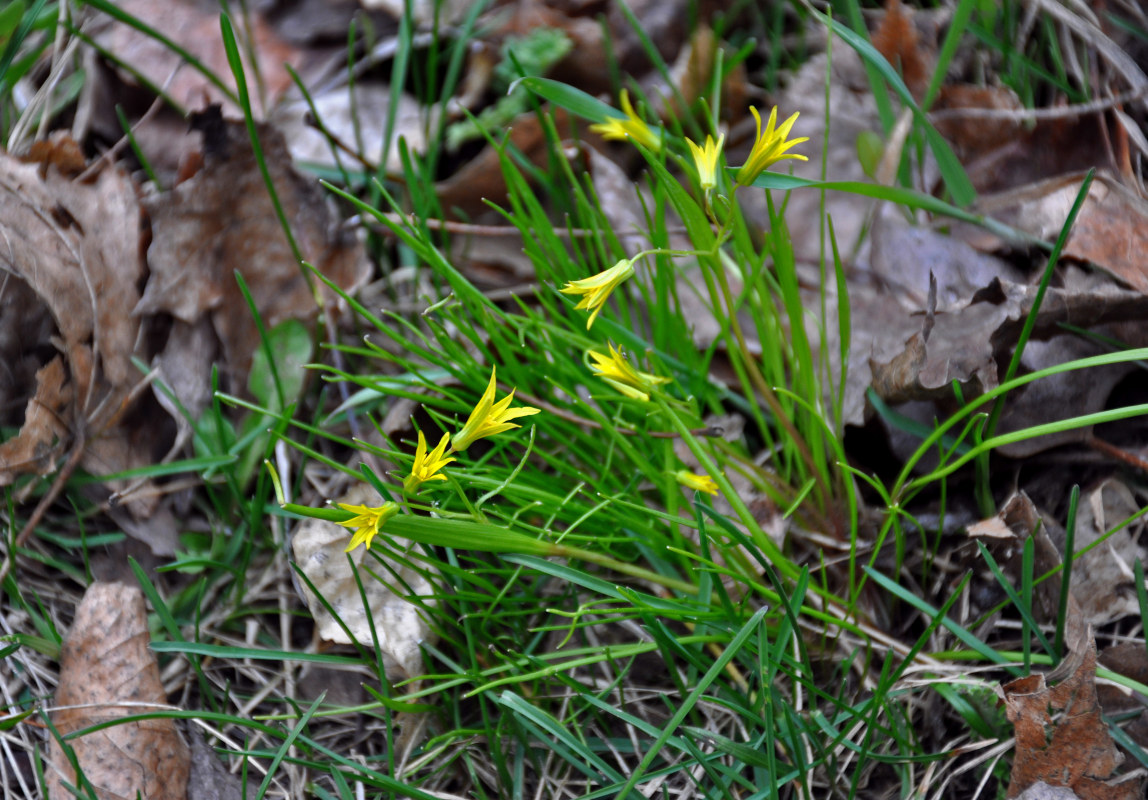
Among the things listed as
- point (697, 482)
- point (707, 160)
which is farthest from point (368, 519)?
point (707, 160)

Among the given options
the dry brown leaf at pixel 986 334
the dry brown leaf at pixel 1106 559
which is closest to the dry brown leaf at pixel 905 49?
the dry brown leaf at pixel 986 334

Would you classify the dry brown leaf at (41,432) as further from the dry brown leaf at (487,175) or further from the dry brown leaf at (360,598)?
the dry brown leaf at (487,175)

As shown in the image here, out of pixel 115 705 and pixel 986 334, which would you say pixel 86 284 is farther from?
pixel 986 334

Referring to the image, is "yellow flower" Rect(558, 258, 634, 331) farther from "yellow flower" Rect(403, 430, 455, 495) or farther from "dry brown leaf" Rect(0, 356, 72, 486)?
"dry brown leaf" Rect(0, 356, 72, 486)

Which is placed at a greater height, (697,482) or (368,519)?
(368,519)

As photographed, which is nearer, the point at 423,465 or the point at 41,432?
the point at 423,465

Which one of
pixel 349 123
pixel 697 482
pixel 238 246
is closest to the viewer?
pixel 697 482
